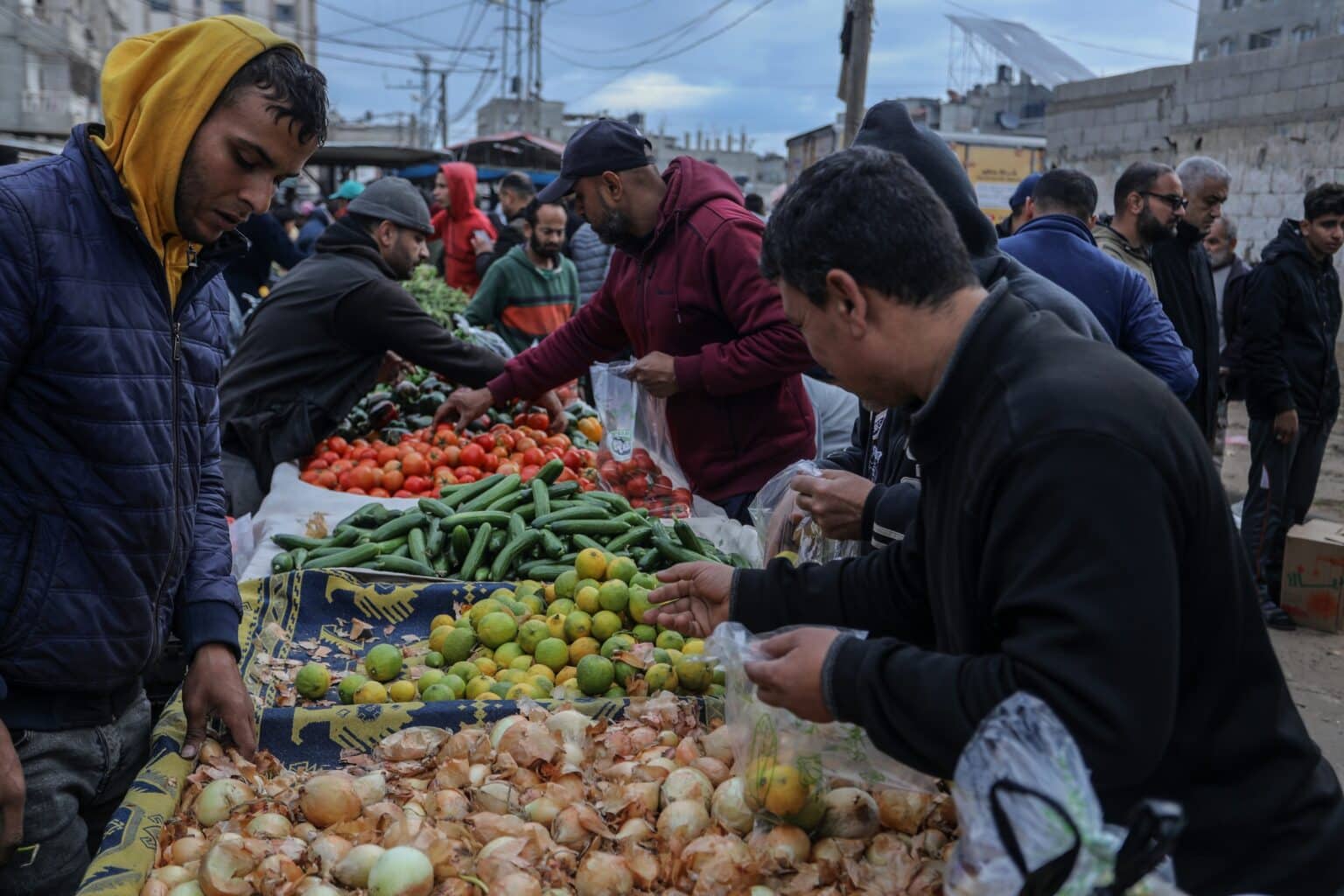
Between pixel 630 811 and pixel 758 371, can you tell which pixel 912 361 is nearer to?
pixel 630 811

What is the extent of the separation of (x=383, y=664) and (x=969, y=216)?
1.97 metres

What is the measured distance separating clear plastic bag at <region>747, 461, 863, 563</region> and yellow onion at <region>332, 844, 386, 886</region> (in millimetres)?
1336

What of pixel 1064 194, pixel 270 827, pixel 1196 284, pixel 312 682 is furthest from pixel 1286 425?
pixel 270 827

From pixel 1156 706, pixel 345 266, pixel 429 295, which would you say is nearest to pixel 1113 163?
pixel 429 295

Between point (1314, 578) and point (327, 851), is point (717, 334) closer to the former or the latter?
point (327, 851)

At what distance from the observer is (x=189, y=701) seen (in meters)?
2.47

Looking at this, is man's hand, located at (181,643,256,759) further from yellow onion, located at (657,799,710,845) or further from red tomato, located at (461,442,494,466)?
red tomato, located at (461,442,494,466)

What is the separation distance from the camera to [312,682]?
9.64ft

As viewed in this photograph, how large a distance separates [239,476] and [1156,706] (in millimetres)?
4581

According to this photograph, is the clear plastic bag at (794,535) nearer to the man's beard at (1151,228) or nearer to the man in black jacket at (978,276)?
the man in black jacket at (978,276)

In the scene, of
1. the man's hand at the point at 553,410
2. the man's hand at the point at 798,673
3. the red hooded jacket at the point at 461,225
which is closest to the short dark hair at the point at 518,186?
the red hooded jacket at the point at 461,225

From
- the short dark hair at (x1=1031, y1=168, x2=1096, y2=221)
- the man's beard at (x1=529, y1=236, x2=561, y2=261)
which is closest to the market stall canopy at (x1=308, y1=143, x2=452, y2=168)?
the man's beard at (x1=529, y1=236, x2=561, y2=261)

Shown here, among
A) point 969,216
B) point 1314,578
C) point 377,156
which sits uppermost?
point 377,156

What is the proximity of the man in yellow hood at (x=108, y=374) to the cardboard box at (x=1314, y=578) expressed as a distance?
6.14m
